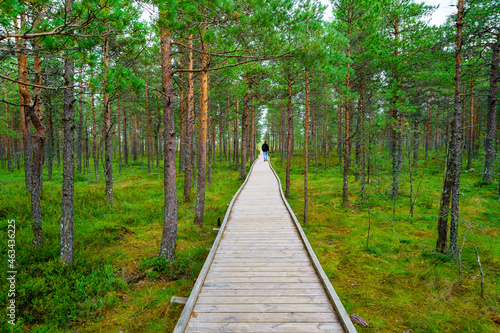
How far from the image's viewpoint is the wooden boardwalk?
360 cm

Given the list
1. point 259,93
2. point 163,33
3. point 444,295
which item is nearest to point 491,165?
point 444,295

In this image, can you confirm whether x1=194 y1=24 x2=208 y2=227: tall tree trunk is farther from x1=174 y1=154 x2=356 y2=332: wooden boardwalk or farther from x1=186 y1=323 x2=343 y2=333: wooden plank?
x1=186 y1=323 x2=343 y2=333: wooden plank

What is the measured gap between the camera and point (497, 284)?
18.8ft

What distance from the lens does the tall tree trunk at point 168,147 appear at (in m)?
6.01

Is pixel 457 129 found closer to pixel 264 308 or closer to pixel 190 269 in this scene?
pixel 264 308

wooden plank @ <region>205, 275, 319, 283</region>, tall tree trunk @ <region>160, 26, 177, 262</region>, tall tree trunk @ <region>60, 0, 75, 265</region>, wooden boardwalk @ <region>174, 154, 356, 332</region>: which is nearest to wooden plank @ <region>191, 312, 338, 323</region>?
wooden boardwalk @ <region>174, 154, 356, 332</region>

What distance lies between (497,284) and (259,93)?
14187 mm

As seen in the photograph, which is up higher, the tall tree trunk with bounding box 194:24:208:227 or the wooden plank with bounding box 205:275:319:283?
the tall tree trunk with bounding box 194:24:208:227

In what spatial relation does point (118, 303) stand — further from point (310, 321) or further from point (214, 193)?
point (214, 193)

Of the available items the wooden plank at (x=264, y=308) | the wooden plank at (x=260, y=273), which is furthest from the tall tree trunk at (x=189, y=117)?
the wooden plank at (x=264, y=308)

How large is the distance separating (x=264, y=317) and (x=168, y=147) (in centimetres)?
456

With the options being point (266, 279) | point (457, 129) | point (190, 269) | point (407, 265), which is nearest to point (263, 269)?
point (266, 279)

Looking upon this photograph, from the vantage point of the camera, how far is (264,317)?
375 centimetres

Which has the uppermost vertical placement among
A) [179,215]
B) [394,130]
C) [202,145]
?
[394,130]
